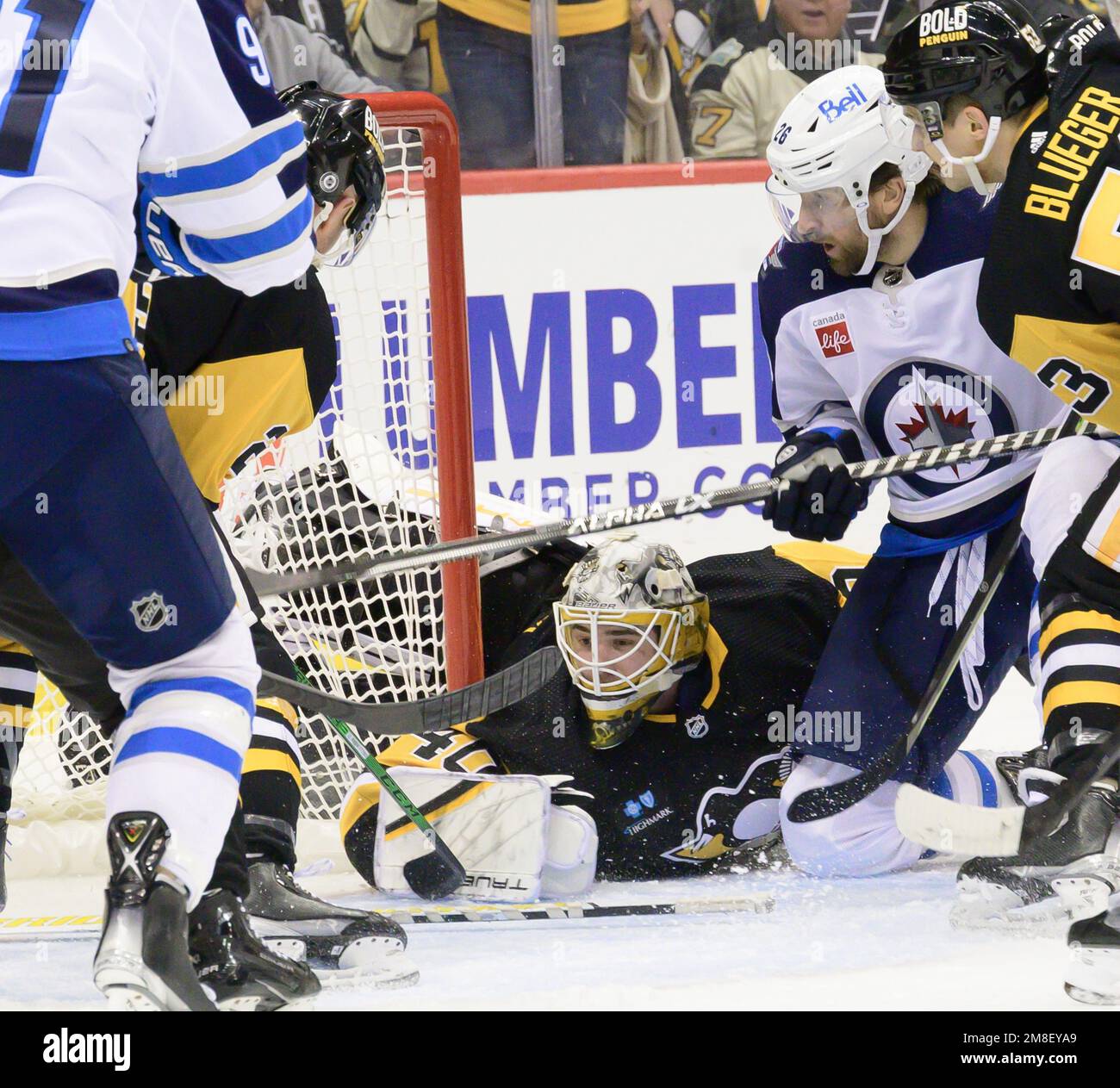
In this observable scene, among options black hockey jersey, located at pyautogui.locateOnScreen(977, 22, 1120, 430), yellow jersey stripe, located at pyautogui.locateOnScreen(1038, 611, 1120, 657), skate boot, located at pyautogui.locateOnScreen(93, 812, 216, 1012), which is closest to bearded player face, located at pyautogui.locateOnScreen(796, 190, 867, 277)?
black hockey jersey, located at pyautogui.locateOnScreen(977, 22, 1120, 430)

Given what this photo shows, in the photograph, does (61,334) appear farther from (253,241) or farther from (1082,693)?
(1082,693)

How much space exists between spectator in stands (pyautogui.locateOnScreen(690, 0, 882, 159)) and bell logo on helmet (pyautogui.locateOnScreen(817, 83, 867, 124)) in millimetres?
1321

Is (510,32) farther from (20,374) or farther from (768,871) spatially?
(20,374)

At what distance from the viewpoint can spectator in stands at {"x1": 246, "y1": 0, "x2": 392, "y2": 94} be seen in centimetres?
390

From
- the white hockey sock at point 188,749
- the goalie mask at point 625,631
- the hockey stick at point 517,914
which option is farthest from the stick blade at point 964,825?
the white hockey sock at point 188,749

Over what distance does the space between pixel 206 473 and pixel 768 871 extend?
1202mm

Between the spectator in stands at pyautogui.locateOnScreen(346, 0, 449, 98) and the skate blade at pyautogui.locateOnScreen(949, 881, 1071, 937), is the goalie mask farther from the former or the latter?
the spectator in stands at pyautogui.locateOnScreen(346, 0, 449, 98)

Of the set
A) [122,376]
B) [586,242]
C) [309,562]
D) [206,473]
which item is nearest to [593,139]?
[586,242]

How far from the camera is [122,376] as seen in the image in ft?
5.20

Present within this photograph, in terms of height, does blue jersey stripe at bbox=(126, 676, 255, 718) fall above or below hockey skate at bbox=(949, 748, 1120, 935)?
above

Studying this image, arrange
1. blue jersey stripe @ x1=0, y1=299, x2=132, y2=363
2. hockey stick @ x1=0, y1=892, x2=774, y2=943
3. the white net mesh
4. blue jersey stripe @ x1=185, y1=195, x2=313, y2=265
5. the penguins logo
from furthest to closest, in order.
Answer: the white net mesh → the penguins logo → hockey stick @ x1=0, y1=892, x2=774, y2=943 → blue jersey stripe @ x1=185, y1=195, x2=313, y2=265 → blue jersey stripe @ x1=0, y1=299, x2=132, y2=363

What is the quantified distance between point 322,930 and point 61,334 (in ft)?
3.62

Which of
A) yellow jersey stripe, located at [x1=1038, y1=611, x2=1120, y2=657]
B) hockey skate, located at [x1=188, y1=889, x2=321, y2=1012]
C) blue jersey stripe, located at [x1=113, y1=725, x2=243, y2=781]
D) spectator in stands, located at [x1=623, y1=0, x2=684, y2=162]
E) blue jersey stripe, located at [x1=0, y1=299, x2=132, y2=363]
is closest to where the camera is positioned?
blue jersey stripe, located at [x1=0, y1=299, x2=132, y2=363]
